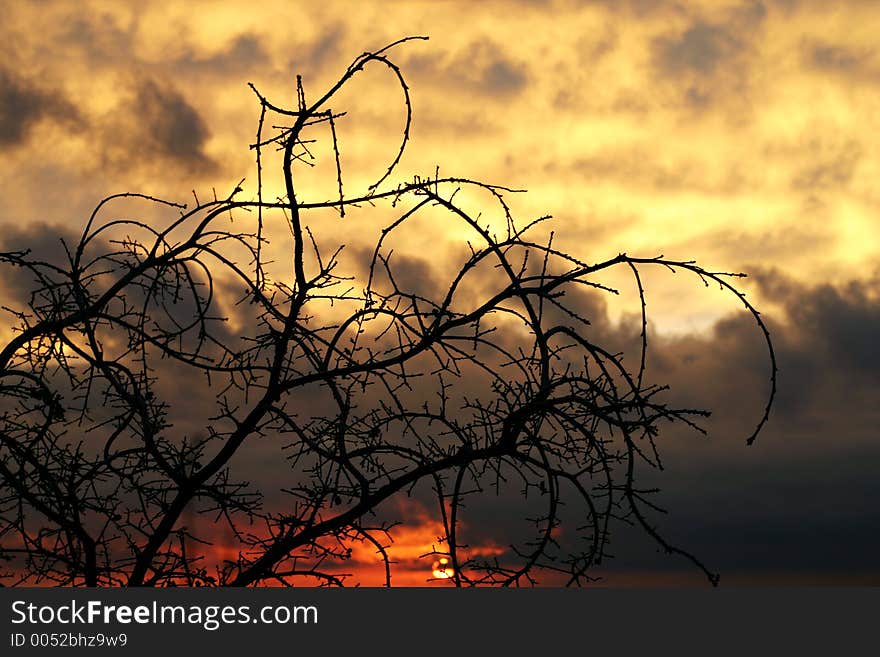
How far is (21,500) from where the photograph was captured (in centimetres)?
619

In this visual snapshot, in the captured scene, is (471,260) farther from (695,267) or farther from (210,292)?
(210,292)

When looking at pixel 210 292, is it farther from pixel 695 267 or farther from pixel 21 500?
pixel 695 267

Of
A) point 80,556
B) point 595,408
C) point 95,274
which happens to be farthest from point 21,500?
point 595,408

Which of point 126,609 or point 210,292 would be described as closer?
point 126,609

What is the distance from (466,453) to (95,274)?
2580 millimetres

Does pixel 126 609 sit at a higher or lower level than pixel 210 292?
lower

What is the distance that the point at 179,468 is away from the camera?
5.86 metres

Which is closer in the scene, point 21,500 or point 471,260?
point 471,260

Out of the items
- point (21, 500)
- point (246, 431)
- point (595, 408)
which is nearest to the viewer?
point (595, 408)

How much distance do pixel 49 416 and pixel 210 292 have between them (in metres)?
1.40

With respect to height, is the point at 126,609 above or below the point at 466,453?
below

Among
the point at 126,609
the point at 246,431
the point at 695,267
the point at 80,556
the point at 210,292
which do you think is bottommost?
the point at 126,609

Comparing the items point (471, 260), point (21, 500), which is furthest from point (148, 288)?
point (471, 260)

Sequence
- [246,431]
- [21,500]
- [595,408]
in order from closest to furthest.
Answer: [595,408], [246,431], [21,500]
